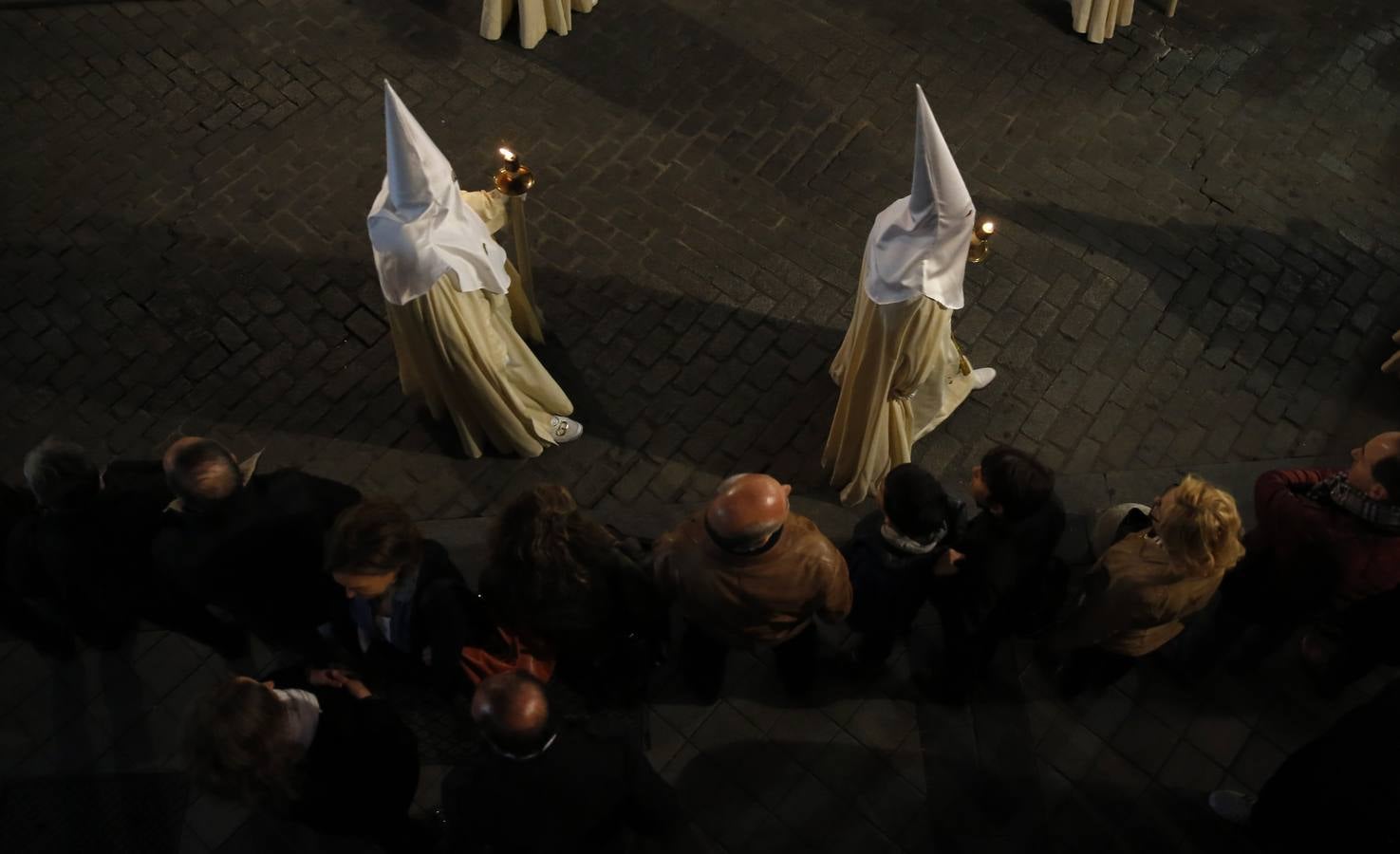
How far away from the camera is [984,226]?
4379 millimetres

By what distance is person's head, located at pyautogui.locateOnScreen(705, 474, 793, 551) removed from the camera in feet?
10.3

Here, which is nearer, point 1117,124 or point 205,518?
point 205,518

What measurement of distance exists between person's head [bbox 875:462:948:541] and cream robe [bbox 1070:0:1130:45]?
18.1 feet

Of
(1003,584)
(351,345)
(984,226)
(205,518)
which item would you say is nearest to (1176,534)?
(1003,584)

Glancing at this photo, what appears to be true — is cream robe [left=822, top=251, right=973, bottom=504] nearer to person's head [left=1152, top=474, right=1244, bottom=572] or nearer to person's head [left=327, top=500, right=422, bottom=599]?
person's head [left=1152, top=474, right=1244, bottom=572]

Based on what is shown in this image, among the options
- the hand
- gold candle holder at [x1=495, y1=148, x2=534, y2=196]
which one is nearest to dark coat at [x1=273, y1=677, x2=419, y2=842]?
the hand

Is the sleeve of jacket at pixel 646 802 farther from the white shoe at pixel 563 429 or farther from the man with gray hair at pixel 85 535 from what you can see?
the white shoe at pixel 563 429

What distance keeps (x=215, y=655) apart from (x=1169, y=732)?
15.1 feet

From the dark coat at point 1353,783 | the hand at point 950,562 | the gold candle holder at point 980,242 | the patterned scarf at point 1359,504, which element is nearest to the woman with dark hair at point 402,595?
the hand at point 950,562

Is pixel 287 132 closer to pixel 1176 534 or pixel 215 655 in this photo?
pixel 215 655

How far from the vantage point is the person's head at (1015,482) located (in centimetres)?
339

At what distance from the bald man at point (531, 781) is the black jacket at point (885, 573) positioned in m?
1.20

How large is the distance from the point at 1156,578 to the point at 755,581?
1.49 meters

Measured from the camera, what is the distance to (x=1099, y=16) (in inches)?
287
